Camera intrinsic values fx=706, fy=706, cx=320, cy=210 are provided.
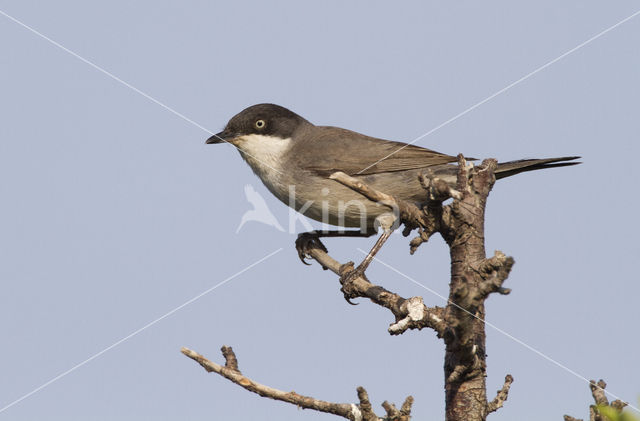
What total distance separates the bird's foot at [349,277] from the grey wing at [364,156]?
1.52 meters

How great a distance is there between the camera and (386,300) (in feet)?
17.7

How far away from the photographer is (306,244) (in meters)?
8.00

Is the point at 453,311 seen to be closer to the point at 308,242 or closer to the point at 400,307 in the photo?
A: the point at 400,307

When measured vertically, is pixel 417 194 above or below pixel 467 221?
above

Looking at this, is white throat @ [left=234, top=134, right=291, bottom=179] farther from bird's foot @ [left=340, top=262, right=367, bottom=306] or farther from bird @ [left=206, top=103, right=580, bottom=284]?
bird's foot @ [left=340, top=262, right=367, bottom=306]

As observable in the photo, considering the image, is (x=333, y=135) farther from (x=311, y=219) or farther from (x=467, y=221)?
(x=467, y=221)

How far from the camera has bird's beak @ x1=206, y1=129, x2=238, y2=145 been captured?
27.6ft

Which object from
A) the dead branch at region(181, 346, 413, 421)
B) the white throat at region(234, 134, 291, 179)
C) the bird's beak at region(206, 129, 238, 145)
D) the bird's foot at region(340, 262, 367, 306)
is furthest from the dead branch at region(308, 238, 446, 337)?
the bird's beak at region(206, 129, 238, 145)

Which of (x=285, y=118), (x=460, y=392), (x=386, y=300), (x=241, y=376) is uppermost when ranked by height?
(x=285, y=118)

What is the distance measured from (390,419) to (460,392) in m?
0.51

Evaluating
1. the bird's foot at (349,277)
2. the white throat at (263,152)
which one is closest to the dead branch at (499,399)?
the bird's foot at (349,277)

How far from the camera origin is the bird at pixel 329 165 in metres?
7.75

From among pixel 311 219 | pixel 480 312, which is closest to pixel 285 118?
pixel 311 219

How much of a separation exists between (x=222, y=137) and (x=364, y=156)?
1.72 meters
